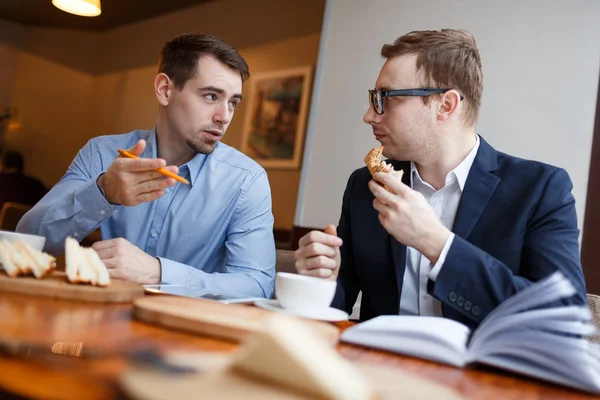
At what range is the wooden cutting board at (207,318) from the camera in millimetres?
784

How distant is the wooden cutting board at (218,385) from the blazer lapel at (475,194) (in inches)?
38.4

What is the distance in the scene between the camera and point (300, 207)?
134 inches

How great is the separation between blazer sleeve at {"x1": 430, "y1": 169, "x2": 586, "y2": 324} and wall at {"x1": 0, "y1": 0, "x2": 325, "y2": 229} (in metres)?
2.99

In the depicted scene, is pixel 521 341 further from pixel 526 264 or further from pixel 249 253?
pixel 249 253

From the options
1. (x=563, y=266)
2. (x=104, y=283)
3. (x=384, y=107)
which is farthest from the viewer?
(x=384, y=107)

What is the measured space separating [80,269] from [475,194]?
108 cm

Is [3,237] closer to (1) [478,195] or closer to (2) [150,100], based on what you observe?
(1) [478,195]

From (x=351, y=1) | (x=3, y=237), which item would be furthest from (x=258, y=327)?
(x=351, y=1)

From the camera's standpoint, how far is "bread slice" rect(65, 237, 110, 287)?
1011 mm

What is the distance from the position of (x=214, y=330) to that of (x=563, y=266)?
3.10ft

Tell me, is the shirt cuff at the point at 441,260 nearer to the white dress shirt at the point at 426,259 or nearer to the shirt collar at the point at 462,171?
the white dress shirt at the point at 426,259

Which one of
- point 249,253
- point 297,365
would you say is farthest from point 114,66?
point 297,365

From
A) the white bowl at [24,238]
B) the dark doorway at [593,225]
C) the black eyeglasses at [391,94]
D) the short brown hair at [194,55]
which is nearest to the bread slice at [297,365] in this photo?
the white bowl at [24,238]

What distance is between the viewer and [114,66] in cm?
730
